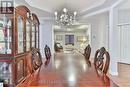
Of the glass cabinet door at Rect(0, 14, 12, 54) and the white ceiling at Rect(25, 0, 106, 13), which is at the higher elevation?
the white ceiling at Rect(25, 0, 106, 13)

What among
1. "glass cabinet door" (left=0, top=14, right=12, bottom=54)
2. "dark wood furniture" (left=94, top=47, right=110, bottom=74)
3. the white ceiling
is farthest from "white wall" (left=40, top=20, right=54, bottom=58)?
"dark wood furniture" (left=94, top=47, right=110, bottom=74)

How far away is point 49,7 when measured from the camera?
7078mm

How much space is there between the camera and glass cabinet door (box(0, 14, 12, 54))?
366 centimetres

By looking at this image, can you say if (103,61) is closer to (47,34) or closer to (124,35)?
(124,35)

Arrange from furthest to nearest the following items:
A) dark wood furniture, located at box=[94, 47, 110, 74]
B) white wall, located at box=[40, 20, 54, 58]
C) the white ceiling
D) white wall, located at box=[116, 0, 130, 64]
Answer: white wall, located at box=[40, 20, 54, 58] < white wall, located at box=[116, 0, 130, 64] < the white ceiling < dark wood furniture, located at box=[94, 47, 110, 74]

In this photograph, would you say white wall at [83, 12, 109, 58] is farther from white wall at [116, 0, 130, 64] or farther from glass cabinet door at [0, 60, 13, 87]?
glass cabinet door at [0, 60, 13, 87]

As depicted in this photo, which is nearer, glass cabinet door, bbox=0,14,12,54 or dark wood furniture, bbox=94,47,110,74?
dark wood furniture, bbox=94,47,110,74

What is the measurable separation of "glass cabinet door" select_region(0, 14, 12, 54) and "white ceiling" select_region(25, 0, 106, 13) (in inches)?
88.9

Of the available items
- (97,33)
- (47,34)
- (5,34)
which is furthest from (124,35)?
(5,34)

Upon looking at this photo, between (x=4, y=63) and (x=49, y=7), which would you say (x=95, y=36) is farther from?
(x=4, y=63)

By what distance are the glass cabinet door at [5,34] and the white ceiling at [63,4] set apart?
2.26 meters

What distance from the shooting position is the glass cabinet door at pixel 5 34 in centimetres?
366

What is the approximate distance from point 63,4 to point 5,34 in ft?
11.6

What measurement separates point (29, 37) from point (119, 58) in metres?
5.86
